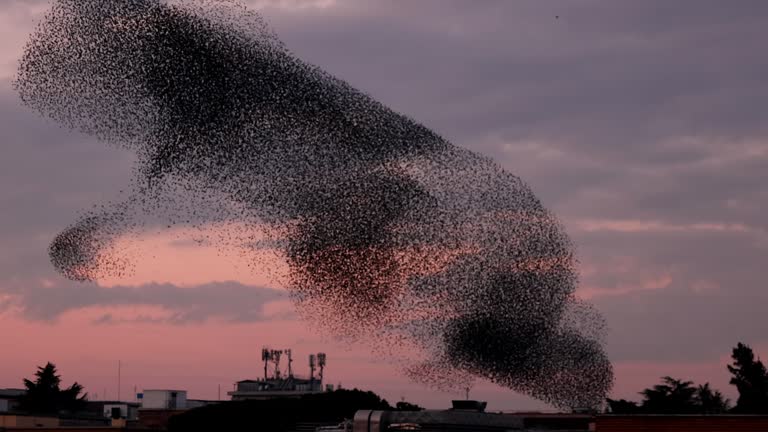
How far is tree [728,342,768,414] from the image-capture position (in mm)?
124375

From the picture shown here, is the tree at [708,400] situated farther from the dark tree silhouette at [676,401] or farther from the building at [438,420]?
the building at [438,420]

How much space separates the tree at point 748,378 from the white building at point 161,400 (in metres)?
64.3

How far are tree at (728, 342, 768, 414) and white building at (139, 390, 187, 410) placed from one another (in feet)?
211

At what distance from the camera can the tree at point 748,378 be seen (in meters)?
→ 124

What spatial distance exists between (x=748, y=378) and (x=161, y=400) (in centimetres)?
6727

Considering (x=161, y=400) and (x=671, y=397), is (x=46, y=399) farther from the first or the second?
(x=671, y=397)

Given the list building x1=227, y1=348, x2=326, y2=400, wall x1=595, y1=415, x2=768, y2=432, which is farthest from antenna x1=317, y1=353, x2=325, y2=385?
wall x1=595, y1=415, x2=768, y2=432

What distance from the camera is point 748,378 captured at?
128m

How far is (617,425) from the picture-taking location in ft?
217

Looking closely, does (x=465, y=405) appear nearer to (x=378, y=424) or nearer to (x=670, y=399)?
(x=378, y=424)

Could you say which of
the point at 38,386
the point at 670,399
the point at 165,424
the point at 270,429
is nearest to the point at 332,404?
the point at 270,429

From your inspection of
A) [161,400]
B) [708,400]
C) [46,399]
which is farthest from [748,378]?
[46,399]

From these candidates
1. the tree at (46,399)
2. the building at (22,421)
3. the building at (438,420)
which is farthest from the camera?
the tree at (46,399)

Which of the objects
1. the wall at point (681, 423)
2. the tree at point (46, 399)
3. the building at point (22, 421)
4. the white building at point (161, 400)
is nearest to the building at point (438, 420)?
the wall at point (681, 423)
